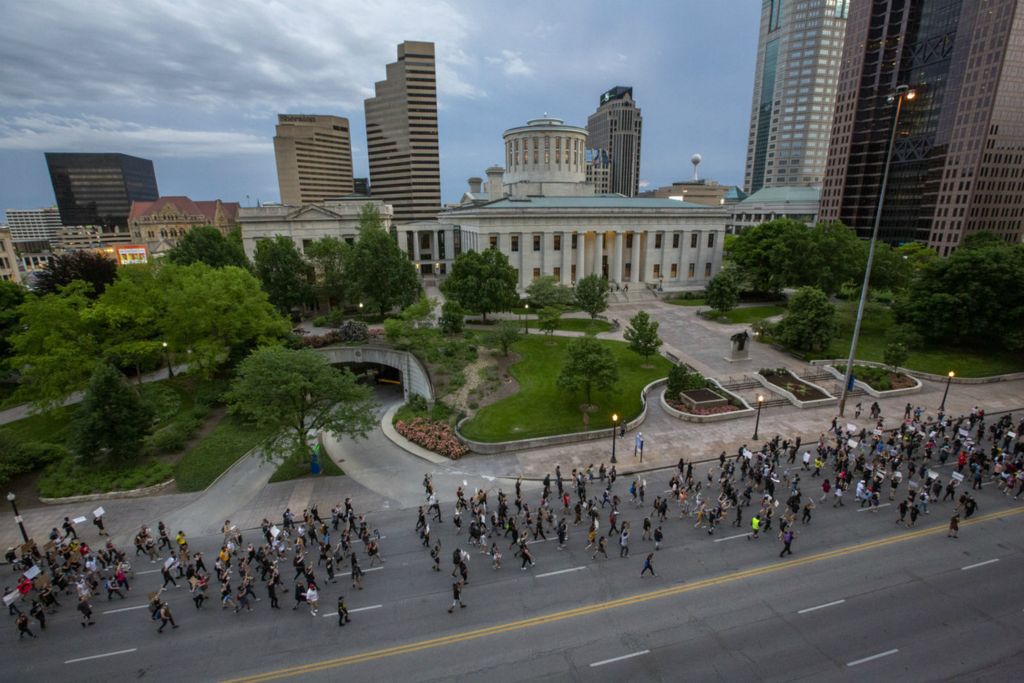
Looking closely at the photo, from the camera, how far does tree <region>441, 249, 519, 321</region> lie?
53.1 metres

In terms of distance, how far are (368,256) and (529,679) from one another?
162 feet

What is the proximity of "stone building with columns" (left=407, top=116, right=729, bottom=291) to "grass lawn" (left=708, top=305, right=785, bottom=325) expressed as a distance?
46.5 feet

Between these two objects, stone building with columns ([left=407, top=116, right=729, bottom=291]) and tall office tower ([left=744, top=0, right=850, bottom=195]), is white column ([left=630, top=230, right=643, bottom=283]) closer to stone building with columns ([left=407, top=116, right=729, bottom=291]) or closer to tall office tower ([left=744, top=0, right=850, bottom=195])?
stone building with columns ([left=407, top=116, right=729, bottom=291])

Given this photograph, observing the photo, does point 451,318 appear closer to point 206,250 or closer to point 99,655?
point 99,655

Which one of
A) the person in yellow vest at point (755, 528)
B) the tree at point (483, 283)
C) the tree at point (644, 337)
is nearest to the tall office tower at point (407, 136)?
the tree at point (483, 283)

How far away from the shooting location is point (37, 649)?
55.3ft

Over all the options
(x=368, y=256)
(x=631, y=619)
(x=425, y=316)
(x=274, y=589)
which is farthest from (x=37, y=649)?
(x=368, y=256)

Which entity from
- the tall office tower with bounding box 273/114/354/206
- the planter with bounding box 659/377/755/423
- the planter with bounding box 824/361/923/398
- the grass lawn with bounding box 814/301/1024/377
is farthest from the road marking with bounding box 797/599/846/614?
the tall office tower with bounding box 273/114/354/206

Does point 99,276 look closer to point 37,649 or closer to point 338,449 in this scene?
point 338,449

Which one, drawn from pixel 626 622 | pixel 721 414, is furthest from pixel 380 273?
pixel 626 622

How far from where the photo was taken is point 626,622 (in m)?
17.0

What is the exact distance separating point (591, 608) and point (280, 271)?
5473cm

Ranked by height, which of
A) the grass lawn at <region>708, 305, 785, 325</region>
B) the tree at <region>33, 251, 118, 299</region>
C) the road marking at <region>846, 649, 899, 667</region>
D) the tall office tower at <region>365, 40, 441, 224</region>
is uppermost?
the tall office tower at <region>365, 40, 441, 224</region>

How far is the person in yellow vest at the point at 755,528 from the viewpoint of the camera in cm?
2108
